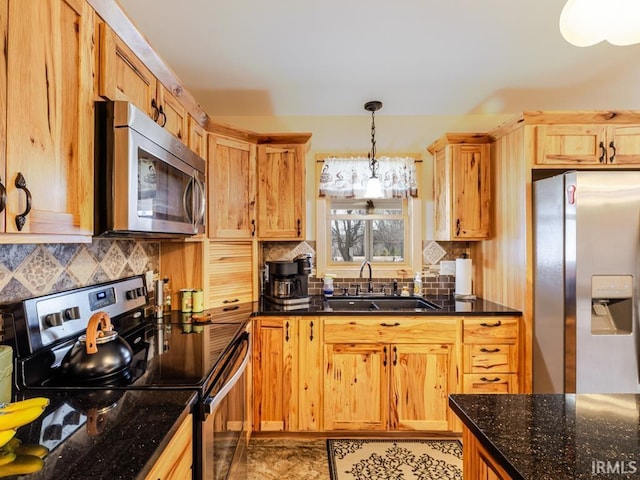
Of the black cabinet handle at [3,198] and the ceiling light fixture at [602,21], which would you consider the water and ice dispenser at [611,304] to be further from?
the black cabinet handle at [3,198]

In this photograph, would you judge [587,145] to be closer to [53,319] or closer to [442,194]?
[442,194]

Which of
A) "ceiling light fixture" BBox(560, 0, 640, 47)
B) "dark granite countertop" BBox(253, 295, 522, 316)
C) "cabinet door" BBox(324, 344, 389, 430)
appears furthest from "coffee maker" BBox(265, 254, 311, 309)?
"ceiling light fixture" BBox(560, 0, 640, 47)

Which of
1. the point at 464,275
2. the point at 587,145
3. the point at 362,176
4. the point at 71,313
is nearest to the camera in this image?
the point at 71,313

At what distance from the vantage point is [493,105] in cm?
277

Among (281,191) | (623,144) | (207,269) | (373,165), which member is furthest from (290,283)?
(623,144)

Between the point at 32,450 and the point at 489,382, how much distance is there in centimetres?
238

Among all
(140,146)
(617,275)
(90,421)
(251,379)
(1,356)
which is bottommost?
(251,379)

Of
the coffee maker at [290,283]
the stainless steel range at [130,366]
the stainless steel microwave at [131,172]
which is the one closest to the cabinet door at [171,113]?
the stainless steel microwave at [131,172]

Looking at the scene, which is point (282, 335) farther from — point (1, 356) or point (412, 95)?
point (412, 95)

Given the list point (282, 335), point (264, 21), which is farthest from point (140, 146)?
point (282, 335)

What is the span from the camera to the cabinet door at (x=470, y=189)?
8.50ft

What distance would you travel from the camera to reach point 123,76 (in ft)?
4.23

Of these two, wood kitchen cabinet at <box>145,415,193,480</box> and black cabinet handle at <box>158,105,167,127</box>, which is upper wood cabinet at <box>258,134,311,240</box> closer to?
black cabinet handle at <box>158,105,167,127</box>

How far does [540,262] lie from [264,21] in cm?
214
